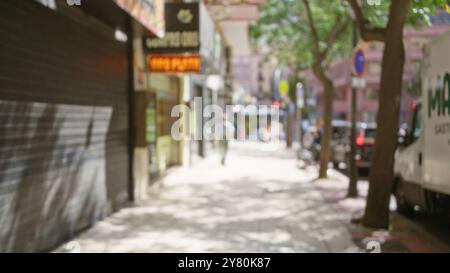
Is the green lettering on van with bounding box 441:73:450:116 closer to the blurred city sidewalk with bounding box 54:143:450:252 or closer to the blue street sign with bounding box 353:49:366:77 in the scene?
the blurred city sidewalk with bounding box 54:143:450:252

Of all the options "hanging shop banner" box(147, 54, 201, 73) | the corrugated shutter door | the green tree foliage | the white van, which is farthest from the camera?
the green tree foliage

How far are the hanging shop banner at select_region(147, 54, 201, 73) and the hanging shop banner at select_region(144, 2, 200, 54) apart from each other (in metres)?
0.54

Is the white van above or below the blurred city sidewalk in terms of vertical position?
above

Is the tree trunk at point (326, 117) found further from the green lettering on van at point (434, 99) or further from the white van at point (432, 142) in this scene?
the green lettering on van at point (434, 99)

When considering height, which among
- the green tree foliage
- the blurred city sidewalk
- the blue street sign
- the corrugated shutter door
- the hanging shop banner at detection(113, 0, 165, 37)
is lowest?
the blurred city sidewalk

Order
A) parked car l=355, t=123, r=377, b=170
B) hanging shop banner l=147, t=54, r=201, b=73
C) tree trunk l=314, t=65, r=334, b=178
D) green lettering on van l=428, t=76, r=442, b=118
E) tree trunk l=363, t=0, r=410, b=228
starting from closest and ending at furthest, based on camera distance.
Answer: green lettering on van l=428, t=76, r=442, b=118 < tree trunk l=363, t=0, r=410, b=228 < hanging shop banner l=147, t=54, r=201, b=73 < tree trunk l=314, t=65, r=334, b=178 < parked car l=355, t=123, r=377, b=170

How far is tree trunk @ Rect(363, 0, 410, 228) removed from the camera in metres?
9.84

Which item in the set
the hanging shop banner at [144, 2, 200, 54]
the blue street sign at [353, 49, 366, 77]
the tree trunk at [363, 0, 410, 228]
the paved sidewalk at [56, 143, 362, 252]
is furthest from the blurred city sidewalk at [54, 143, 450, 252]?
the hanging shop banner at [144, 2, 200, 54]

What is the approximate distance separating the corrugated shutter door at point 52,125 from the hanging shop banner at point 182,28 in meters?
1.87

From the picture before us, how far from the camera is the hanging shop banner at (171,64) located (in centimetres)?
1373

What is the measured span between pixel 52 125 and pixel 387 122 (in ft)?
17.6

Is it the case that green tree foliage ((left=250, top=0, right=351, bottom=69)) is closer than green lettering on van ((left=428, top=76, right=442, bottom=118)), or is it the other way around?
green lettering on van ((left=428, top=76, right=442, bottom=118))
